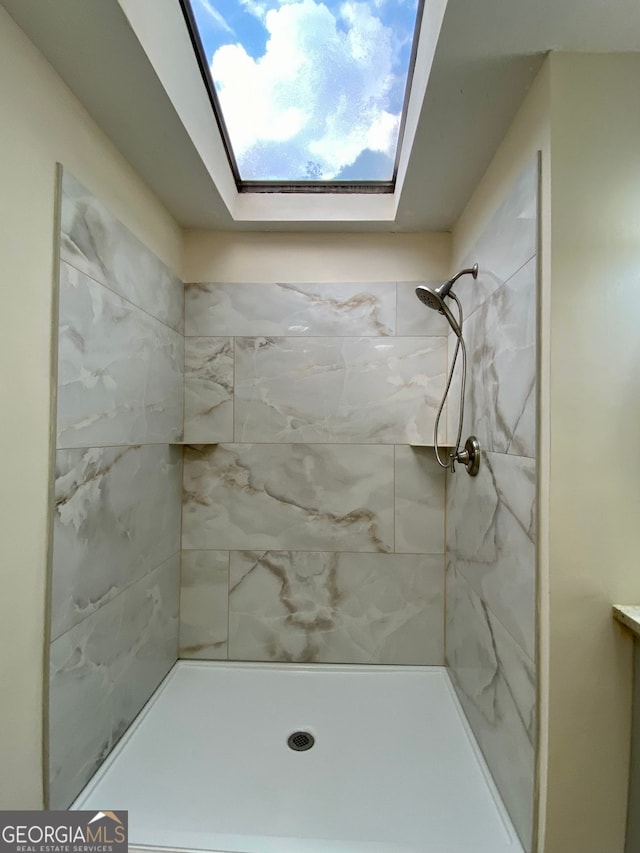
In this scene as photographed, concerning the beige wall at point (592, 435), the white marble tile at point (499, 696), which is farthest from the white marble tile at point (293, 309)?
the white marble tile at point (499, 696)

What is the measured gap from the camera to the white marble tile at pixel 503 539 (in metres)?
0.95

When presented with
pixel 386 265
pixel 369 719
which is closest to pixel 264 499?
pixel 369 719

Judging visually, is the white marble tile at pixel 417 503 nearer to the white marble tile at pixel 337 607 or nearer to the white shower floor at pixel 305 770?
the white marble tile at pixel 337 607

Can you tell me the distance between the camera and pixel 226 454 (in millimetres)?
1739

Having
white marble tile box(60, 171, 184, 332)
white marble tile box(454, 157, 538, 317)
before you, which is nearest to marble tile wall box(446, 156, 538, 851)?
white marble tile box(454, 157, 538, 317)

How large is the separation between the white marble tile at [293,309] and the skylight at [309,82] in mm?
409

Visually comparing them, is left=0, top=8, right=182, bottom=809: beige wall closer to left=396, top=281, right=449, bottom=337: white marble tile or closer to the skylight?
the skylight

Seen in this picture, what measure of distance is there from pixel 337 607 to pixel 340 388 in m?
0.95

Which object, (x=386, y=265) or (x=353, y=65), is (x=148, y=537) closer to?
(x=386, y=265)

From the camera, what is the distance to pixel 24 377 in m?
0.88

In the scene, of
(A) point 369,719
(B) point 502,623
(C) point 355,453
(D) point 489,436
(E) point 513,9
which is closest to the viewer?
(E) point 513,9

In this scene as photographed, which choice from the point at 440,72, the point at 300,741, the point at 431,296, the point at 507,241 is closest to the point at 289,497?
the point at 300,741

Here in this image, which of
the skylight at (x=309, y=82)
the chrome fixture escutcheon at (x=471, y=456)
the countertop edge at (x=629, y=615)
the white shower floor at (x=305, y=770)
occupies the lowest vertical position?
the white shower floor at (x=305, y=770)

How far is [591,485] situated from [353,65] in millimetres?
1353
